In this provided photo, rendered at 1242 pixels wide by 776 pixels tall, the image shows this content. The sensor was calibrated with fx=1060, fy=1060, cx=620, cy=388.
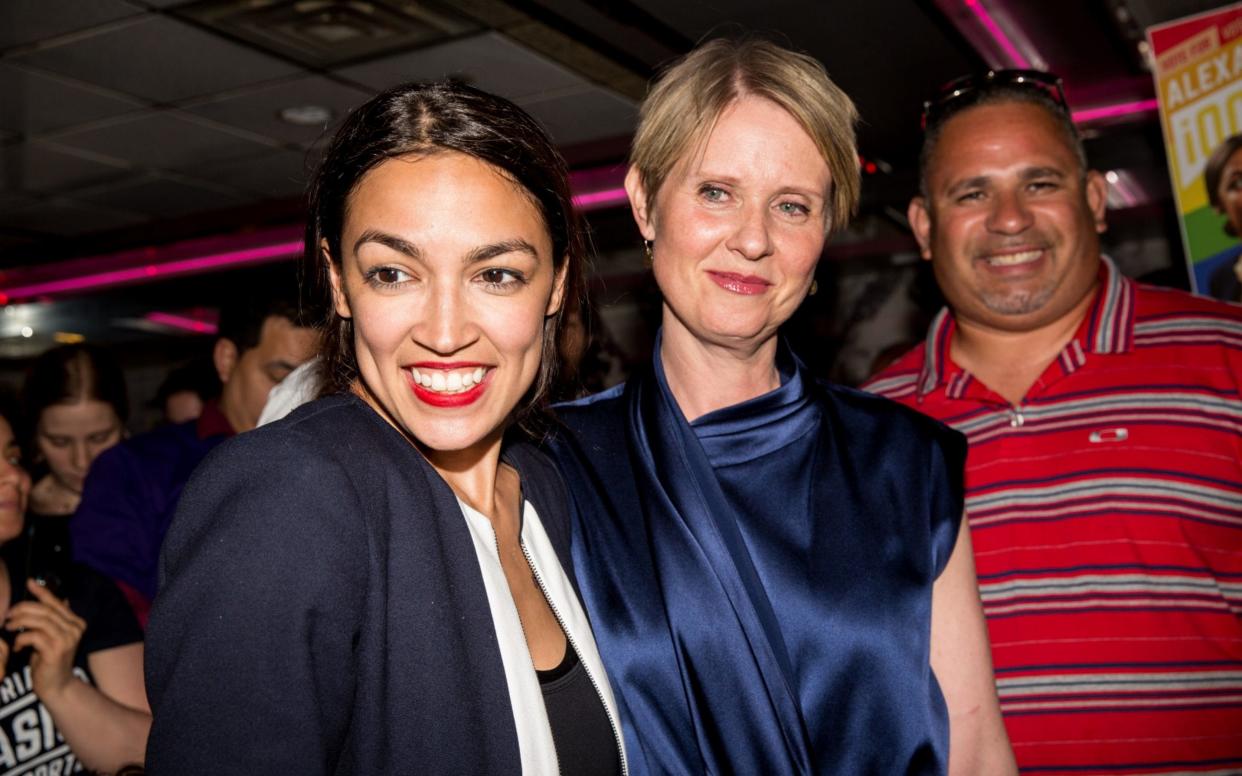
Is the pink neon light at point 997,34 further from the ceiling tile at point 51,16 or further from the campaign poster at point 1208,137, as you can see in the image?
the ceiling tile at point 51,16

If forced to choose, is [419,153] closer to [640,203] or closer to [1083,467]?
[640,203]

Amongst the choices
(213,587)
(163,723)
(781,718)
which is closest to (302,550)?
(213,587)

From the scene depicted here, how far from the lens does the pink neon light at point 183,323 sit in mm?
11445

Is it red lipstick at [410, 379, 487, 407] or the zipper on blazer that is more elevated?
red lipstick at [410, 379, 487, 407]

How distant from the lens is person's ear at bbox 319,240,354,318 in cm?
147

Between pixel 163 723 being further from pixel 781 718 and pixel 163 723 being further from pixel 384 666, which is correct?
pixel 781 718

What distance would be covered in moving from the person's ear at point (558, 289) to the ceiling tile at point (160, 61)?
3.52 metres

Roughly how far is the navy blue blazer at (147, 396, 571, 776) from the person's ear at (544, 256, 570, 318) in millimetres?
355

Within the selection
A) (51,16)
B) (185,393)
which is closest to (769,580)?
(51,16)

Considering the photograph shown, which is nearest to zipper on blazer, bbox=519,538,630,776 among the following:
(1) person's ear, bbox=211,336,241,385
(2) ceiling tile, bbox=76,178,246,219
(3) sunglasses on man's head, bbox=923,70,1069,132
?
(3) sunglasses on man's head, bbox=923,70,1069,132

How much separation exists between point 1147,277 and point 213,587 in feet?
12.9

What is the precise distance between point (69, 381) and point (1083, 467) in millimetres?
3479

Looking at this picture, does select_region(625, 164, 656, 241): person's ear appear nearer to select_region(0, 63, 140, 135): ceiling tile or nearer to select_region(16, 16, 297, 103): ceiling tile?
select_region(16, 16, 297, 103): ceiling tile

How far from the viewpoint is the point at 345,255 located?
1.41m
